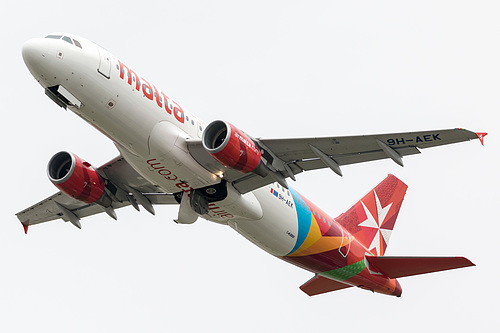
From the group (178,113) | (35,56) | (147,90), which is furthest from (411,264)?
(35,56)

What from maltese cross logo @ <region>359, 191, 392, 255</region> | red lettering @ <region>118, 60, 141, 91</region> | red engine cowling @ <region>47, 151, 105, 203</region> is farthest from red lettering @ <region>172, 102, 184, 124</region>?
maltese cross logo @ <region>359, 191, 392, 255</region>

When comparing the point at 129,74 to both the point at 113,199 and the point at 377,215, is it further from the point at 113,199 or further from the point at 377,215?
the point at 377,215

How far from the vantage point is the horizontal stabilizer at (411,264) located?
34.2m

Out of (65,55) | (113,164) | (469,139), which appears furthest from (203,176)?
(469,139)

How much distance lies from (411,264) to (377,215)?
17.6 feet

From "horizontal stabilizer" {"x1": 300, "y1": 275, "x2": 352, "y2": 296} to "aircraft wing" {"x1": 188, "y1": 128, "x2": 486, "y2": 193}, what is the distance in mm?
9042

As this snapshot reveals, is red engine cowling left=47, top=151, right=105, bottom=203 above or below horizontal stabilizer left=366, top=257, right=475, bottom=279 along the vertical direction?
below

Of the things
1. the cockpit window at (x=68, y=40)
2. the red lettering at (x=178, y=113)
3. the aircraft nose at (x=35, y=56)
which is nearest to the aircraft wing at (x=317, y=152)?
the red lettering at (x=178, y=113)

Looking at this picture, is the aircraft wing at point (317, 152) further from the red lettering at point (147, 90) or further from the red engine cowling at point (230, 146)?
the red lettering at point (147, 90)

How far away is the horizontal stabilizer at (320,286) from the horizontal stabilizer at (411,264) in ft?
7.53

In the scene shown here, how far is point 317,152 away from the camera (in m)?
30.1

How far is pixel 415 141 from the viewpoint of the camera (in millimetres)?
28578

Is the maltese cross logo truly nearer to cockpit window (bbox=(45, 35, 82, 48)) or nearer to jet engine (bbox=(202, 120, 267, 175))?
jet engine (bbox=(202, 120, 267, 175))

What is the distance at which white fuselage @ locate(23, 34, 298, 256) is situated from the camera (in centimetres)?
2708
